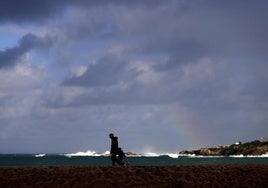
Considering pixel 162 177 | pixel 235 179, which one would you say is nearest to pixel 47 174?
pixel 162 177

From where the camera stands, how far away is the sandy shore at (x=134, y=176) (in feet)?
95.4

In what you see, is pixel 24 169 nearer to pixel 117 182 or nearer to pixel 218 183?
pixel 117 182

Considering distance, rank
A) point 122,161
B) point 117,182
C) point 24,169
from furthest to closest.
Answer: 1. point 122,161
2. point 24,169
3. point 117,182

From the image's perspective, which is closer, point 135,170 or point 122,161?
point 135,170

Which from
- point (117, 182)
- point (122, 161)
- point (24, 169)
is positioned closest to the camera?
point (117, 182)

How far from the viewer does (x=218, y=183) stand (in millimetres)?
29547

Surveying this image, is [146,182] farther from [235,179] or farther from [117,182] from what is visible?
[235,179]

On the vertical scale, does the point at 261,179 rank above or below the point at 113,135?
below

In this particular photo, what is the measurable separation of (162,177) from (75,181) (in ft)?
16.8

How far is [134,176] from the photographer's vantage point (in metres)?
29.7

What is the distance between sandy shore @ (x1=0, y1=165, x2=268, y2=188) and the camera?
95.4ft

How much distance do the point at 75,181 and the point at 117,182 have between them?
246 cm

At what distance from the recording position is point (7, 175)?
30688mm

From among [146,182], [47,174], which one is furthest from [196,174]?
A: [47,174]
